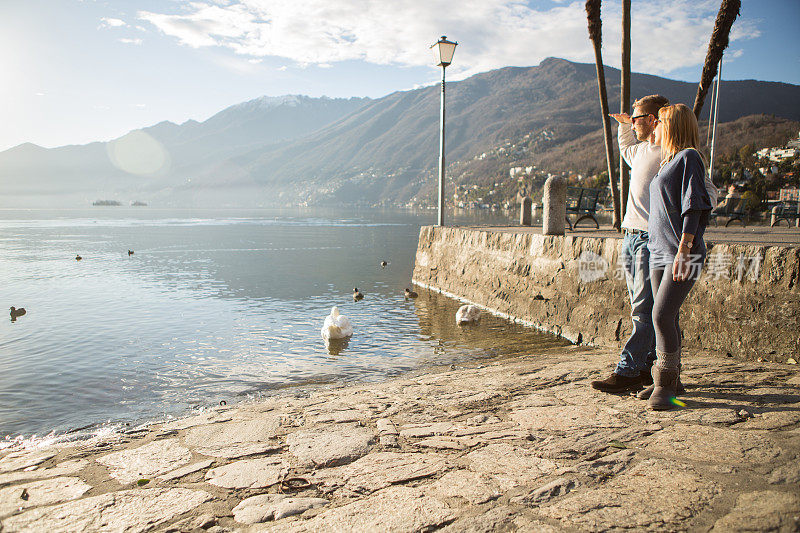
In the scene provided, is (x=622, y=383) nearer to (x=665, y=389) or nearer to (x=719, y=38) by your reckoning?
(x=665, y=389)

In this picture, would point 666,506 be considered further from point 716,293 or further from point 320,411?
point 716,293

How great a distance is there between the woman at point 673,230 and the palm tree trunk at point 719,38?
6.81 meters

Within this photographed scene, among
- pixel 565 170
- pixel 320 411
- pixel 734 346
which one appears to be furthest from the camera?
pixel 565 170

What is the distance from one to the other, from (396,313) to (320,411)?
793 cm

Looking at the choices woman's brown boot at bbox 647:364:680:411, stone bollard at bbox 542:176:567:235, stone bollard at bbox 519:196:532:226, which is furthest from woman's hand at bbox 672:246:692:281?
stone bollard at bbox 519:196:532:226

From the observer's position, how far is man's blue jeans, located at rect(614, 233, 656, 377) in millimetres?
3947

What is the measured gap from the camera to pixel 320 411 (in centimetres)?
475

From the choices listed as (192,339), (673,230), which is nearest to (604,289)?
(673,230)

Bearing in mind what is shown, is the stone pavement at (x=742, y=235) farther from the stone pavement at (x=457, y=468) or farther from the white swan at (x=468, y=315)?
the stone pavement at (x=457, y=468)

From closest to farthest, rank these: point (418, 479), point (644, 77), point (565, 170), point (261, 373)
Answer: point (418, 479) → point (261, 373) → point (565, 170) → point (644, 77)

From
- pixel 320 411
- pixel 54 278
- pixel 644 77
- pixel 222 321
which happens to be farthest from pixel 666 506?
pixel 644 77

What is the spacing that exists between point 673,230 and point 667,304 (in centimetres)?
54

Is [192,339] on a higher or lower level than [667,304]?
lower

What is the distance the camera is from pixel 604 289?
26.0 feet
